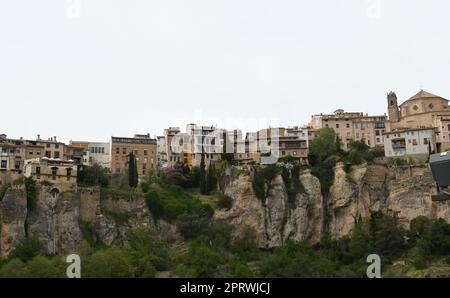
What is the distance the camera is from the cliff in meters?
56.7

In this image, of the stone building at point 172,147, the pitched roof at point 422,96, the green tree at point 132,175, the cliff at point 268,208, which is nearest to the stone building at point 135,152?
the stone building at point 172,147

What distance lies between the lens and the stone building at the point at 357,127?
3123 inches

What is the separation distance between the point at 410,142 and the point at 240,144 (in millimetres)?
18571

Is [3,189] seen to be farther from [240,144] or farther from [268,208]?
[240,144]

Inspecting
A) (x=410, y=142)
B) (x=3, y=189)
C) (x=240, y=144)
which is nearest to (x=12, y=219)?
(x=3, y=189)

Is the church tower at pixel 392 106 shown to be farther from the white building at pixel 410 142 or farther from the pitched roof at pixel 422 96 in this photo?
the white building at pixel 410 142

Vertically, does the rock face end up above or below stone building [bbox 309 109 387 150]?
below

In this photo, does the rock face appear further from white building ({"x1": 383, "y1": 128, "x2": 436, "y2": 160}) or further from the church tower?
the church tower

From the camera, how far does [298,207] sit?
213 feet

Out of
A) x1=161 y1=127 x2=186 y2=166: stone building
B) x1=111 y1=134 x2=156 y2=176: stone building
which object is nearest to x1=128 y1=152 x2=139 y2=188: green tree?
x1=111 y1=134 x2=156 y2=176: stone building

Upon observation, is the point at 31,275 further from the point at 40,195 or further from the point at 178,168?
the point at 178,168

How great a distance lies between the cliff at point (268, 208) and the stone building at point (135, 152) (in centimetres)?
1125
